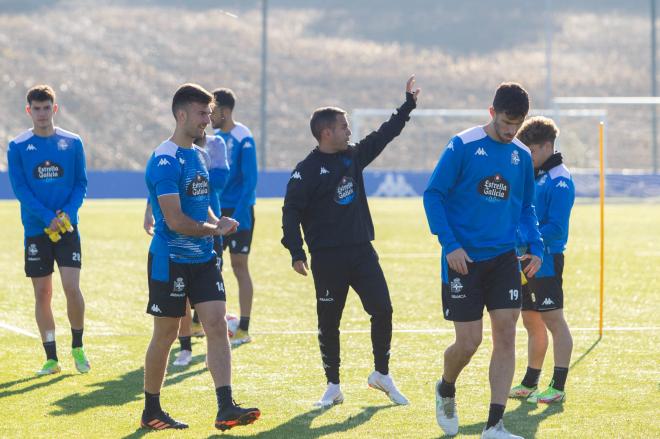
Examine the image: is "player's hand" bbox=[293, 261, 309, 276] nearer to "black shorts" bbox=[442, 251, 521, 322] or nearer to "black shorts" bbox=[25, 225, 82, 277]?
"black shorts" bbox=[442, 251, 521, 322]

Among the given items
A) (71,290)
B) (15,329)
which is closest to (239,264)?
(71,290)

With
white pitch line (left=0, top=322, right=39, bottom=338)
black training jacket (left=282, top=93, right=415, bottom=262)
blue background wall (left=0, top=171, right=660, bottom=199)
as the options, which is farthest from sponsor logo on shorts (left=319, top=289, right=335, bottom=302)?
blue background wall (left=0, top=171, right=660, bottom=199)

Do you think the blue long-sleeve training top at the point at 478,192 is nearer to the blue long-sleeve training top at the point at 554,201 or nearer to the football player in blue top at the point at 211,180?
the blue long-sleeve training top at the point at 554,201

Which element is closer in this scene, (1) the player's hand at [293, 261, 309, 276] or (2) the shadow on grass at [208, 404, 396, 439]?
(2) the shadow on grass at [208, 404, 396, 439]

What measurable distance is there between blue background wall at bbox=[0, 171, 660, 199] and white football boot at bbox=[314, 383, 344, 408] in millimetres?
27422

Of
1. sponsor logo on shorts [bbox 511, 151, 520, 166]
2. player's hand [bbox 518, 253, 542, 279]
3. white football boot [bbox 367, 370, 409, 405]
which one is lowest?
white football boot [bbox 367, 370, 409, 405]

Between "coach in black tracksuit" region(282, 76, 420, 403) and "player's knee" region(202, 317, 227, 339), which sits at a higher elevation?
"coach in black tracksuit" region(282, 76, 420, 403)

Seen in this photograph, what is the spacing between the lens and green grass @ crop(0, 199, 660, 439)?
6.70m

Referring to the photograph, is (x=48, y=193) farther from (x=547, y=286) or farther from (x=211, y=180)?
(x=547, y=286)

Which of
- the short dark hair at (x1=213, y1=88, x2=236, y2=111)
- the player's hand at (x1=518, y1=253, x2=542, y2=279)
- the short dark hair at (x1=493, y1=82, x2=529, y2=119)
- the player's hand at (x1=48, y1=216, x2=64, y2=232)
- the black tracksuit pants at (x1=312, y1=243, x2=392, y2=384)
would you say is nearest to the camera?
the short dark hair at (x1=493, y1=82, x2=529, y2=119)

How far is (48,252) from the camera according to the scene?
334 inches

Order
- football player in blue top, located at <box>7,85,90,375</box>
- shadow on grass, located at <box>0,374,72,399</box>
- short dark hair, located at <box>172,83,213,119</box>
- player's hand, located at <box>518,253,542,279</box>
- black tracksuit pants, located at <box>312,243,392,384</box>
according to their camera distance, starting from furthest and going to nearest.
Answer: football player in blue top, located at <box>7,85,90,375</box>, shadow on grass, located at <box>0,374,72,399</box>, black tracksuit pants, located at <box>312,243,392,384</box>, player's hand, located at <box>518,253,542,279</box>, short dark hair, located at <box>172,83,213,119</box>

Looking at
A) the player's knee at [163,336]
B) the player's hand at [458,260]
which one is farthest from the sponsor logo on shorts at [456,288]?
the player's knee at [163,336]

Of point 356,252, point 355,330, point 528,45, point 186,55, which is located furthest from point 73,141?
point 528,45
